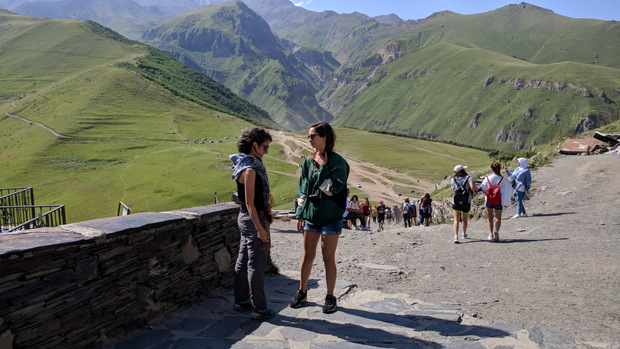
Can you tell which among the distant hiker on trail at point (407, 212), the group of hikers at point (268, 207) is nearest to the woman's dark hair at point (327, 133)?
the group of hikers at point (268, 207)

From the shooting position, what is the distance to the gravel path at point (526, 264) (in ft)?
15.6

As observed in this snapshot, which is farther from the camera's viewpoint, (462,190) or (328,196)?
(462,190)

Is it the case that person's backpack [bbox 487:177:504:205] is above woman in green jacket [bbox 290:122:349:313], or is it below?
below

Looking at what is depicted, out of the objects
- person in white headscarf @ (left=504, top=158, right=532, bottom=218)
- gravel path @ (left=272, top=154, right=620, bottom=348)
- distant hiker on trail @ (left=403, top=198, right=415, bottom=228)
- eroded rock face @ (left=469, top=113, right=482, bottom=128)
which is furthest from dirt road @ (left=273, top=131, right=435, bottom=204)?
eroded rock face @ (left=469, top=113, right=482, bottom=128)

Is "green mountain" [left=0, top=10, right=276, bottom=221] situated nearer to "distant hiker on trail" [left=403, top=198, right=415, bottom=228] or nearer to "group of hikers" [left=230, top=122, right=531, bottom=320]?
"distant hiker on trail" [left=403, top=198, right=415, bottom=228]

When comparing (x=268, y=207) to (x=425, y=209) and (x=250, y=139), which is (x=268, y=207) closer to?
(x=250, y=139)

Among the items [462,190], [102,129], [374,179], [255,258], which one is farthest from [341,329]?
[102,129]

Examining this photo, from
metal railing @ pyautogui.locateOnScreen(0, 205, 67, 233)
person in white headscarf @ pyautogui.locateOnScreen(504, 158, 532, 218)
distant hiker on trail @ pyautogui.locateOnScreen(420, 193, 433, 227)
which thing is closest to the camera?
metal railing @ pyautogui.locateOnScreen(0, 205, 67, 233)

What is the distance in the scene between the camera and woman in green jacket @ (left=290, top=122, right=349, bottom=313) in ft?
15.1

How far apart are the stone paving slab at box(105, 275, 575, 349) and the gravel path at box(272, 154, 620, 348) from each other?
0.41 metres

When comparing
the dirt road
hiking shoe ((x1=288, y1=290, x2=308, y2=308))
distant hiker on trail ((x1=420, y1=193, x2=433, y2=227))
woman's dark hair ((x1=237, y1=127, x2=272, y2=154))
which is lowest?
the dirt road

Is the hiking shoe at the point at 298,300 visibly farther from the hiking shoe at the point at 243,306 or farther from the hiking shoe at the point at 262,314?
the hiking shoe at the point at 243,306

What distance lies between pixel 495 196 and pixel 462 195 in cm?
76

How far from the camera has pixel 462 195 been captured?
32.0 ft
